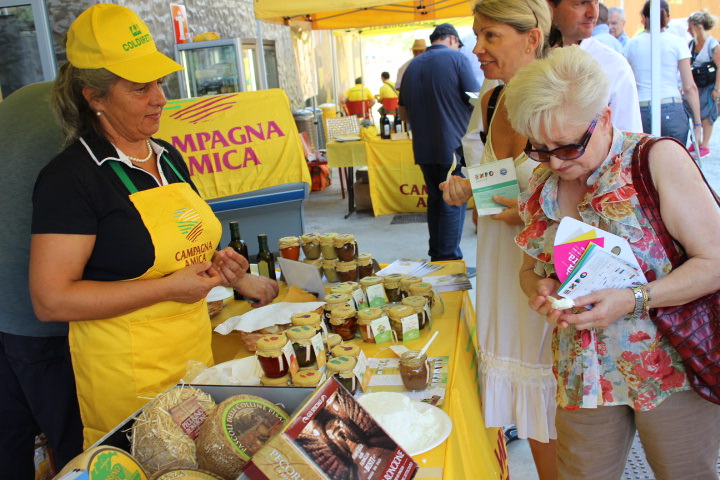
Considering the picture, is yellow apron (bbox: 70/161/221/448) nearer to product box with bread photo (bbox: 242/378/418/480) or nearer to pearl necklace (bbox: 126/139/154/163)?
pearl necklace (bbox: 126/139/154/163)

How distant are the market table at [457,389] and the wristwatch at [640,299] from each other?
1.61 feet

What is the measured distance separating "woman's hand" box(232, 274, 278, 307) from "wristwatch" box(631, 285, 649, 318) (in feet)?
3.93

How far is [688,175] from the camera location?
119 centimetres

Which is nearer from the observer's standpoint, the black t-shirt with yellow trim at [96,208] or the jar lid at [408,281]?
the black t-shirt with yellow trim at [96,208]

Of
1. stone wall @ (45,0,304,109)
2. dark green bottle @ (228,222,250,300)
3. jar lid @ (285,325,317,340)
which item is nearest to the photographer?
jar lid @ (285,325,317,340)

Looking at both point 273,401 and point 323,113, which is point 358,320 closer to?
point 273,401

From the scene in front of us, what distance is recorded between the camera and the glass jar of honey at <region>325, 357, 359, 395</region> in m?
1.43

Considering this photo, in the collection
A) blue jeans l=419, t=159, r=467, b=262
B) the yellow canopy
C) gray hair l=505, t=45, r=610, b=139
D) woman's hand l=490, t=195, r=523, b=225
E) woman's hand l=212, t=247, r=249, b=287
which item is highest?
the yellow canopy

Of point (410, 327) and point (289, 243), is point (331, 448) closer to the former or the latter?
point (410, 327)

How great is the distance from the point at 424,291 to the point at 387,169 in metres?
4.68

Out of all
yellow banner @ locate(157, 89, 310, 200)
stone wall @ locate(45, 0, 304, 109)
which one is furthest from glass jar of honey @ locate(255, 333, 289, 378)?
stone wall @ locate(45, 0, 304, 109)

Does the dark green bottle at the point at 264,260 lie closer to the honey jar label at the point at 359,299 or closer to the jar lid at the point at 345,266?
the jar lid at the point at 345,266

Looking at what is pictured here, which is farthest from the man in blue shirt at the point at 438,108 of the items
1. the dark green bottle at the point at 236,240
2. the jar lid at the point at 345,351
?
the jar lid at the point at 345,351

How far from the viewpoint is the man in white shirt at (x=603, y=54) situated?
1753 millimetres
